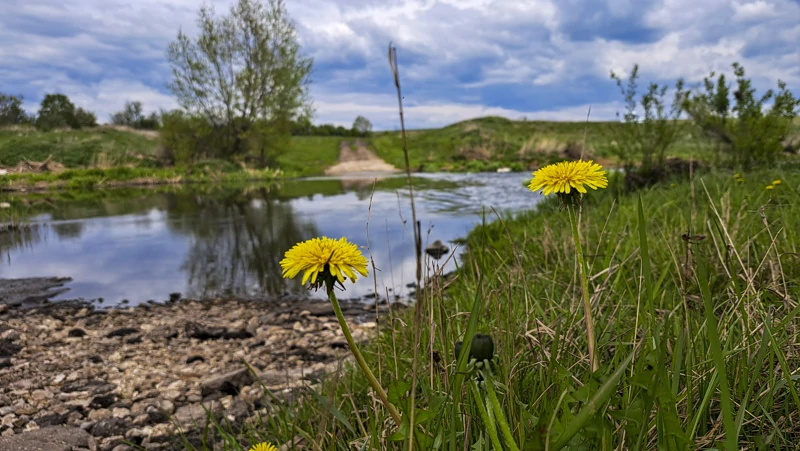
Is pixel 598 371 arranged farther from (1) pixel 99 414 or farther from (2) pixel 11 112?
(2) pixel 11 112

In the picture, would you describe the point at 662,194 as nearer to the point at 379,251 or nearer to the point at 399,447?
the point at 379,251

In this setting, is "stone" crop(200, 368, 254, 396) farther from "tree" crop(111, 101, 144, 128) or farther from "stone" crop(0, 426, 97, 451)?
"tree" crop(111, 101, 144, 128)

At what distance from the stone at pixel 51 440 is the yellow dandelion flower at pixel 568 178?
103 inches

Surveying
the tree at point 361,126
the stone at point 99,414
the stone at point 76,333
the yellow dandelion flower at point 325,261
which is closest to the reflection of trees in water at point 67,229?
the stone at point 76,333

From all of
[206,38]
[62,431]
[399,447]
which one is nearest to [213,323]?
[62,431]

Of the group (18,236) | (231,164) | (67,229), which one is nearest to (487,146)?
(231,164)

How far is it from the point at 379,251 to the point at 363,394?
4681 millimetres

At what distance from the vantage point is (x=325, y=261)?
83cm

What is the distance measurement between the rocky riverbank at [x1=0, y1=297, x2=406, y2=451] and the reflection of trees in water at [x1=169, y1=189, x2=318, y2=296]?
676 mm

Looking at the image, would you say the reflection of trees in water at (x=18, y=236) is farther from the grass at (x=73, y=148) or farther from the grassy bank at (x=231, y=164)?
the grass at (x=73, y=148)

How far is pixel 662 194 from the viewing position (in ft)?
17.3

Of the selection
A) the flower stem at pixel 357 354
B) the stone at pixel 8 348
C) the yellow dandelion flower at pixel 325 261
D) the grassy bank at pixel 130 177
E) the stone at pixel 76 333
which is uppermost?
the grassy bank at pixel 130 177

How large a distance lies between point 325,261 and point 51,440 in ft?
7.96

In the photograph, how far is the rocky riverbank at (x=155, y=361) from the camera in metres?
2.73
